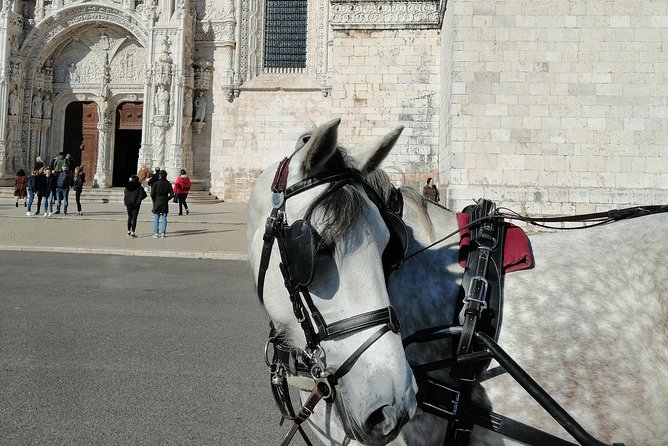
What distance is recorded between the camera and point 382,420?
4.48 ft

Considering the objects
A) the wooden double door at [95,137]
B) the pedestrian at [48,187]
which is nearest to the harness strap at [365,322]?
the pedestrian at [48,187]

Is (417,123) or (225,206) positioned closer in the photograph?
(417,123)

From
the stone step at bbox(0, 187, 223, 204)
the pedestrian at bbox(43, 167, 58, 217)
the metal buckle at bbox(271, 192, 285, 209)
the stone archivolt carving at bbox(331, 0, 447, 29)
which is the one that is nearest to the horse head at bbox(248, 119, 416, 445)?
the metal buckle at bbox(271, 192, 285, 209)

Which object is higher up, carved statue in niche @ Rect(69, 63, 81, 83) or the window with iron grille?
the window with iron grille

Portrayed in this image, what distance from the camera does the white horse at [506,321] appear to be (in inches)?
56.0

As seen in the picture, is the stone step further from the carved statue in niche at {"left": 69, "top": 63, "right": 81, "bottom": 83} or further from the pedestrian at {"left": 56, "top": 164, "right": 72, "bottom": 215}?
the carved statue in niche at {"left": 69, "top": 63, "right": 81, "bottom": 83}

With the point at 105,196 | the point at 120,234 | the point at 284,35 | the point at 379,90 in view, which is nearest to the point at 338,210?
the point at 120,234

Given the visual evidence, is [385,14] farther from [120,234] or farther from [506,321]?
[506,321]

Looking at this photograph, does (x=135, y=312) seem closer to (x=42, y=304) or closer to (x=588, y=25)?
(x=42, y=304)

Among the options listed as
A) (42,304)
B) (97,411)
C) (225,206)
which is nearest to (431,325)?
(97,411)

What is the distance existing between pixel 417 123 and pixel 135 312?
36.5 ft

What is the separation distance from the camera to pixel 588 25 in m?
10.1

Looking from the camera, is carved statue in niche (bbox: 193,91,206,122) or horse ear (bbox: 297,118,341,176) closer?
horse ear (bbox: 297,118,341,176)

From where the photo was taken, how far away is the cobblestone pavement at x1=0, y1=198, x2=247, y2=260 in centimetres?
1086
